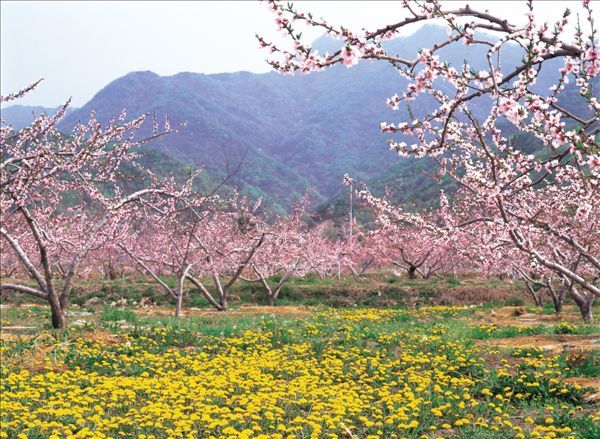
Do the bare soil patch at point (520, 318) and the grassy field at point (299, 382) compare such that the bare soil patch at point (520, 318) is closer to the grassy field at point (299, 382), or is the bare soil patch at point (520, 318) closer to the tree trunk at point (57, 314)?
the grassy field at point (299, 382)

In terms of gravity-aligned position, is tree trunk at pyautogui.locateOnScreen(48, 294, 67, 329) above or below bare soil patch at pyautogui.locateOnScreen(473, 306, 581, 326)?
above

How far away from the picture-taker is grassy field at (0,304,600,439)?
6.69m

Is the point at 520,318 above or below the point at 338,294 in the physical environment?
above

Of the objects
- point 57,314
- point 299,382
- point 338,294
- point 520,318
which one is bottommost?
point 338,294

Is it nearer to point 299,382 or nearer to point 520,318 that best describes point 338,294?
point 520,318

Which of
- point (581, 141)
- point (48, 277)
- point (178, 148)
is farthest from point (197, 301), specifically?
point (178, 148)

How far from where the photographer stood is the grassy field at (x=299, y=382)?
669cm

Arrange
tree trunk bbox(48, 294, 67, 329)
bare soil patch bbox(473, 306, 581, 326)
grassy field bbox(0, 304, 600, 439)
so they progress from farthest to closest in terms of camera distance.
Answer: bare soil patch bbox(473, 306, 581, 326)
tree trunk bbox(48, 294, 67, 329)
grassy field bbox(0, 304, 600, 439)

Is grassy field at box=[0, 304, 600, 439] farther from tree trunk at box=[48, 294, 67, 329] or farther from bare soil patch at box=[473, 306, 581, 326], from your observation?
bare soil patch at box=[473, 306, 581, 326]

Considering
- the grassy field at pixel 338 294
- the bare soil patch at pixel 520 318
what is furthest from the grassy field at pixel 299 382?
the grassy field at pixel 338 294

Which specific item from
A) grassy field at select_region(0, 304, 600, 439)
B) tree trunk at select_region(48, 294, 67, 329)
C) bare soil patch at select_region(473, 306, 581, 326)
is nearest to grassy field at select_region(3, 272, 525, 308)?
bare soil patch at select_region(473, 306, 581, 326)

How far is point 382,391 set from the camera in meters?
8.09

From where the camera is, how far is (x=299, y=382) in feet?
27.8

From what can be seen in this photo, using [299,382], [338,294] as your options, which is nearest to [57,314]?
[299,382]
